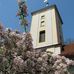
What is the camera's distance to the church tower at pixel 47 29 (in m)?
29.7

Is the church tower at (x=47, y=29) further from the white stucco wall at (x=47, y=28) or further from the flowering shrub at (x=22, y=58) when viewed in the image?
the flowering shrub at (x=22, y=58)

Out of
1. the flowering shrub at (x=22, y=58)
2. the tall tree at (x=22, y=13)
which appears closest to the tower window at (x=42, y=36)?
the tall tree at (x=22, y=13)

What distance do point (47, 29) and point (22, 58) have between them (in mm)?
17836

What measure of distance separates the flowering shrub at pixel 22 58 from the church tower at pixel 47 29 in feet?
43.3

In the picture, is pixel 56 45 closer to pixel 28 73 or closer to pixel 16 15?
pixel 16 15

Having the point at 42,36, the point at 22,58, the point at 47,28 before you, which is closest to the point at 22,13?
the point at 22,58

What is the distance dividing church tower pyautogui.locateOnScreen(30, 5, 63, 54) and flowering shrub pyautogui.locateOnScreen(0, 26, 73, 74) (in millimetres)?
13199

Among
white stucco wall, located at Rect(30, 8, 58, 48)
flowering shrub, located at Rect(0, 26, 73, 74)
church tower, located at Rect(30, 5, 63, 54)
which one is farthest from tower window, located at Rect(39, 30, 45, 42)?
flowering shrub, located at Rect(0, 26, 73, 74)

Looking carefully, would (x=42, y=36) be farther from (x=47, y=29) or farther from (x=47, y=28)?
(x=47, y=28)

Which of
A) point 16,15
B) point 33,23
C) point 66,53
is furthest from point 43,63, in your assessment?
point 33,23

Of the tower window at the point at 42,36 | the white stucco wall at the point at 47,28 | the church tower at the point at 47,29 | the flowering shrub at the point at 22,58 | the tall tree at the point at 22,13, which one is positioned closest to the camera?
the flowering shrub at the point at 22,58

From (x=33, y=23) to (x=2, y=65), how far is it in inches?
816

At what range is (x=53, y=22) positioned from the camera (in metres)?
31.8

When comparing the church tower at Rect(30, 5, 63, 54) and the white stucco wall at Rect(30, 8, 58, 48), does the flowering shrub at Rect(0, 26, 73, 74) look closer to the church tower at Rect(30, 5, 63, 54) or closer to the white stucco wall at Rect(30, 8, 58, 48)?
the church tower at Rect(30, 5, 63, 54)
